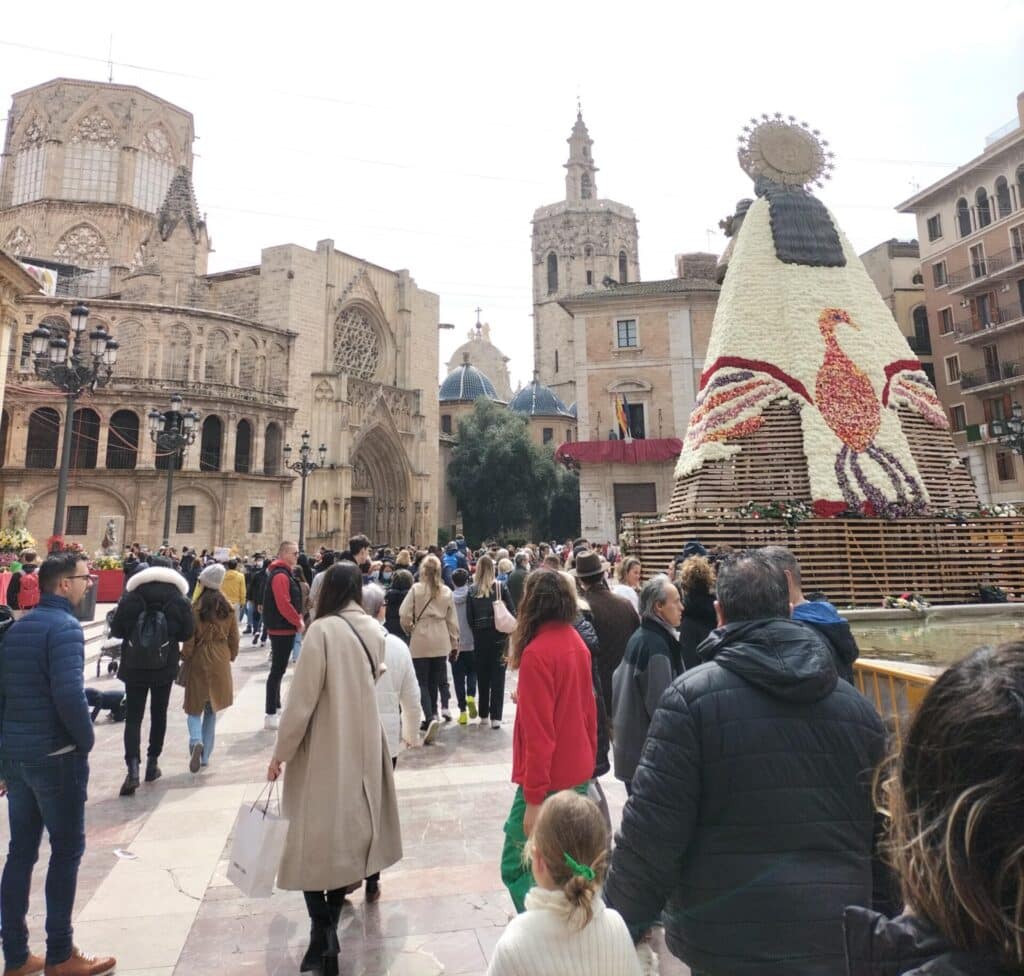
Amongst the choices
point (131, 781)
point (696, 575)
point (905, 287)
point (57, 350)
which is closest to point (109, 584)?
point (57, 350)

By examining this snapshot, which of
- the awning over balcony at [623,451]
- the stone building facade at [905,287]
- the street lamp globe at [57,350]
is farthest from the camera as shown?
the stone building facade at [905,287]

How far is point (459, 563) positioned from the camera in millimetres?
11461

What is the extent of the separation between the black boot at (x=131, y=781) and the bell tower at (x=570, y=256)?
48732 millimetres

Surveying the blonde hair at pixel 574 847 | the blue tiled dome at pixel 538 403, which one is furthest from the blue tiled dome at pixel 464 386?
the blonde hair at pixel 574 847

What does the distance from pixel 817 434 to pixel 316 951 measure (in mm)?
11344

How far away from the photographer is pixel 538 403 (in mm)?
49250

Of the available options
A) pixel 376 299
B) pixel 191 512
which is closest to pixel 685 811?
pixel 191 512

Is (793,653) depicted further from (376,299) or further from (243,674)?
(376,299)

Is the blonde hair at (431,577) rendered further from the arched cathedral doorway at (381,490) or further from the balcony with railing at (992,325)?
the arched cathedral doorway at (381,490)

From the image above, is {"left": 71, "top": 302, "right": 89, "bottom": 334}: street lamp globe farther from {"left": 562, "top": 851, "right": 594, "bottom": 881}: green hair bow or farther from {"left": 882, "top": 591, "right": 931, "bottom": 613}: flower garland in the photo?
{"left": 882, "top": 591, "right": 931, "bottom": 613}: flower garland

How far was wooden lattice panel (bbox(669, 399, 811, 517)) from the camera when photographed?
11.9m

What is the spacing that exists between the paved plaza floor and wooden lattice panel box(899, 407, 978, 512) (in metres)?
10.0

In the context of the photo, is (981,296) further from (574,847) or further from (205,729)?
(574,847)

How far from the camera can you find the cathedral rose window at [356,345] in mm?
37469
